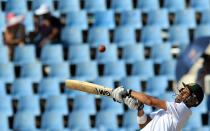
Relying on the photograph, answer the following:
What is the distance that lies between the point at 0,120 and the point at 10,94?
0.45 m

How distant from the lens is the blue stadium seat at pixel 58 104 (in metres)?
5.97

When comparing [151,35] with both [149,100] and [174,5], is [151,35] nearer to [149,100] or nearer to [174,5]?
[174,5]

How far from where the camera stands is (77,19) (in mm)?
6496

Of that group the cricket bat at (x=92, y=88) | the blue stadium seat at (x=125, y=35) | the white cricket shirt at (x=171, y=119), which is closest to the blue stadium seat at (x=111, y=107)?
the blue stadium seat at (x=125, y=35)

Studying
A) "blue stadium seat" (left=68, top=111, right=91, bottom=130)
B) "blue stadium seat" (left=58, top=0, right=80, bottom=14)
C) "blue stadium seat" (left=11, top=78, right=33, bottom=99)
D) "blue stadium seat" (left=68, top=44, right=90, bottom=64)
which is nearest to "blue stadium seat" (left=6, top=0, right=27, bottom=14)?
"blue stadium seat" (left=58, top=0, right=80, bottom=14)

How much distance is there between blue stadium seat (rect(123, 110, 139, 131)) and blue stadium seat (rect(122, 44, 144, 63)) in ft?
2.67

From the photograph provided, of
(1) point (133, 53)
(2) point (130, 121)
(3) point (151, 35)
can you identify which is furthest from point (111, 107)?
(3) point (151, 35)

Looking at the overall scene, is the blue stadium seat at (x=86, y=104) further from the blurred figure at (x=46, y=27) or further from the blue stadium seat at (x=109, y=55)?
the blurred figure at (x=46, y=27)

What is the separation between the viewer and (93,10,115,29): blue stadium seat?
6512mm

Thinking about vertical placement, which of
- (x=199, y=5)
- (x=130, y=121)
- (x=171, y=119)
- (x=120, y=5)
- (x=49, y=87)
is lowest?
(x=171, y=119)

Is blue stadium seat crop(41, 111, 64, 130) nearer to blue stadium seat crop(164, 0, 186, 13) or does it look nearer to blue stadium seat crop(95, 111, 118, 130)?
blue stadium seat crop(95, 111, 118, 130)

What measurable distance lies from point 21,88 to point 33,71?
29 centimetres

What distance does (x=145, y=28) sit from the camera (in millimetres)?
6469

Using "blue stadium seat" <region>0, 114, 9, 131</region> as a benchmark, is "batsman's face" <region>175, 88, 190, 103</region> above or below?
below
